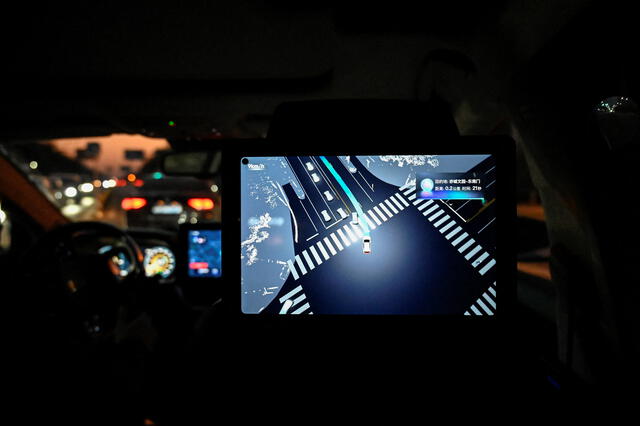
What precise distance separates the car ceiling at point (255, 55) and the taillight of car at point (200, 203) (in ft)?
16.1

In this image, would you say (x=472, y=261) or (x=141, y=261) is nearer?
(x=472, y=261)

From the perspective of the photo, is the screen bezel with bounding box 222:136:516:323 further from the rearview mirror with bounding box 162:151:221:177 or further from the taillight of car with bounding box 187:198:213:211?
the taillight of car with bounding box 187:198:213:211

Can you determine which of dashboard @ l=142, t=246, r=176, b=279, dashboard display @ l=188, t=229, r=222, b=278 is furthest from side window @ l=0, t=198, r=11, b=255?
dashboard display @ l=188, t=229, r=222, b=278

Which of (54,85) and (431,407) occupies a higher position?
(54,85)

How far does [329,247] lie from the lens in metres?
1.76

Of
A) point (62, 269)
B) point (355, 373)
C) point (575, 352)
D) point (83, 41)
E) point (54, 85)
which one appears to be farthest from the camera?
point (54, 85)

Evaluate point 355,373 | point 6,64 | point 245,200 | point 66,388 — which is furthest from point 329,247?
point 6,64

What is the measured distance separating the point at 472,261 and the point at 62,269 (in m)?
2.45

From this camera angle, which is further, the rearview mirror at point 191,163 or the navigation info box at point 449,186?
the rearview mirror at point 191,163

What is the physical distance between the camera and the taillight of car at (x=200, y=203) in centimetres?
921

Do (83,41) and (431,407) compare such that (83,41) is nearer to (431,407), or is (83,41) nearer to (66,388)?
(66,388)

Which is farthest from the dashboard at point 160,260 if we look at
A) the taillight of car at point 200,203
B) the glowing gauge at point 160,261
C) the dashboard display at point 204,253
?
the taillight of car at point 200,203

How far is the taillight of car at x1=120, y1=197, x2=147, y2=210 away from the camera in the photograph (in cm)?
913

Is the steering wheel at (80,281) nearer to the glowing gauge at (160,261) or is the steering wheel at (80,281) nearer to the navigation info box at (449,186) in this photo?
the glowing gauge at (160,261)
